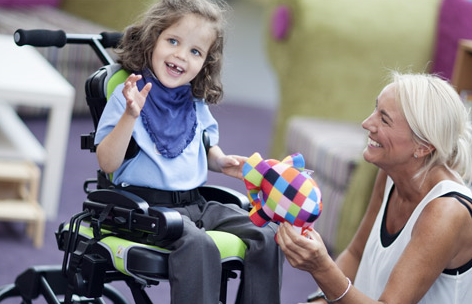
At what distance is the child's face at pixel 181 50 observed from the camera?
5.64 ft

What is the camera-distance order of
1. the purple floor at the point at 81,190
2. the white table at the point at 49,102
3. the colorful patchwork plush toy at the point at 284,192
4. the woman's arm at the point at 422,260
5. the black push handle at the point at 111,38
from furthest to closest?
the white table at the point at 49,102 → the purple floor at the point at 81,190 → the black push handle at the point at 111,38 → the woman's arm at the point at 422,260 → the colorful patchwork plush toy at the point at 284,192

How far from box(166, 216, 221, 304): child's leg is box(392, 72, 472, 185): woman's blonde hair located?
498mm

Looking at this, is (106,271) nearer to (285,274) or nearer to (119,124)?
(119,124)

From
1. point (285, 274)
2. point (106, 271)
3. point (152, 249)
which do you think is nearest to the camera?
point (152, 249)

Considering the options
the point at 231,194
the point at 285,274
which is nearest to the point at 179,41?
the point at 231,194

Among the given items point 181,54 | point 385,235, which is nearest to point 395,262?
point 385,235

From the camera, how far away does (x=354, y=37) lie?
3.71 m

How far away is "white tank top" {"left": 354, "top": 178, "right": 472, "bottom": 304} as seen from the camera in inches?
67.9

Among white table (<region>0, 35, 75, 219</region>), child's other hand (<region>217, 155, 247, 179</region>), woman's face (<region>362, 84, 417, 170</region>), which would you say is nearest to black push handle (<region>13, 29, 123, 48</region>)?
child's other hand (<region>217, 155, 247, 179</region>)

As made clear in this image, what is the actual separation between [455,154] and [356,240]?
375mm

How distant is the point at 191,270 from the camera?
1.57 metres

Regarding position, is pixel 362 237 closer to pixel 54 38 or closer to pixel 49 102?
pixel 54 38

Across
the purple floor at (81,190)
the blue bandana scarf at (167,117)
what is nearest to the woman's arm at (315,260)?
the blue bandana scarf at (167,117)

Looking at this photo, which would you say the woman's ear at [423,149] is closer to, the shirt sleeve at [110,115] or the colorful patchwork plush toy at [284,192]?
the colorful patchwork plush toy at [284,192]
